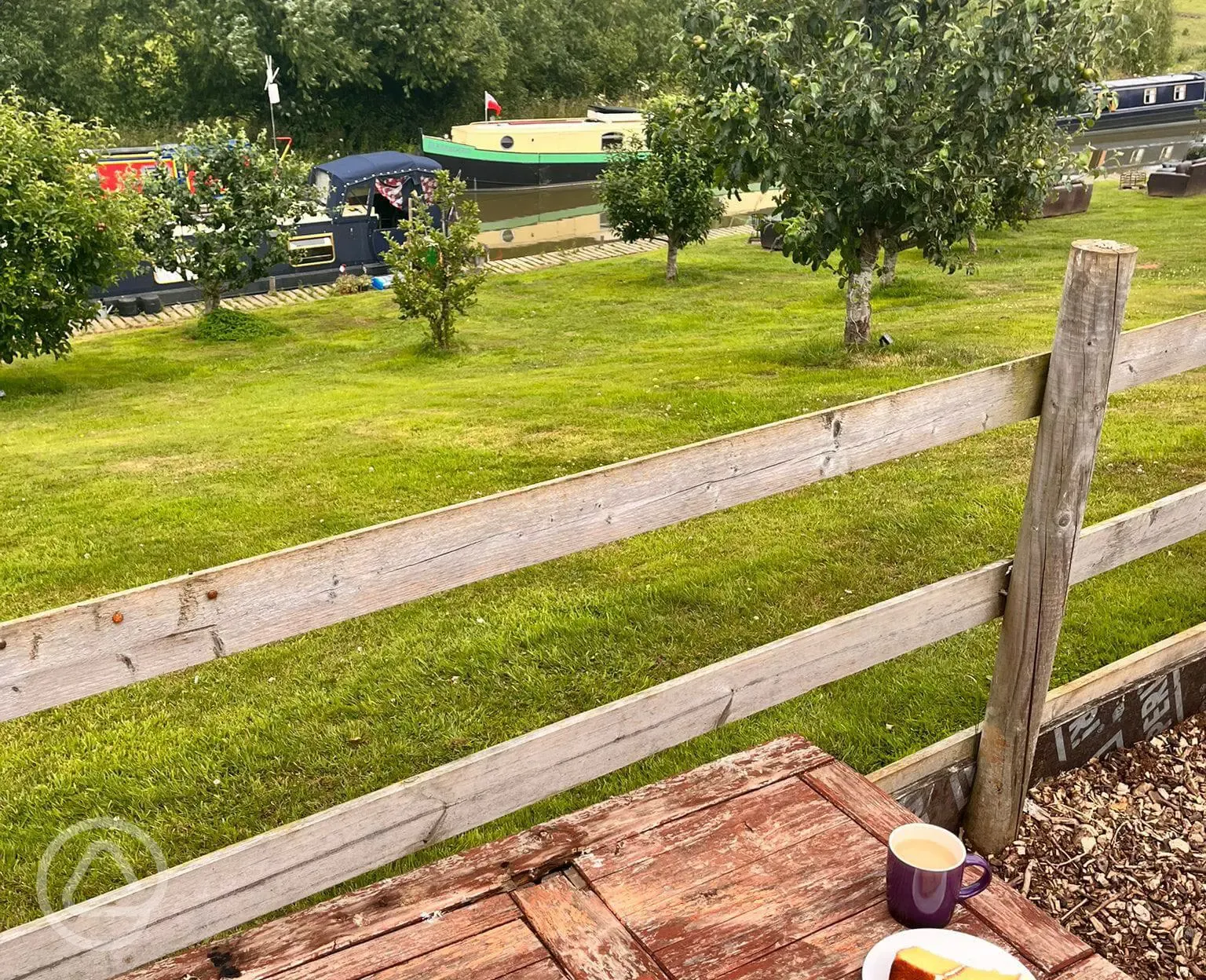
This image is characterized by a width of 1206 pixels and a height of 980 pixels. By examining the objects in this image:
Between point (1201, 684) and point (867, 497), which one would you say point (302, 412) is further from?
point (1201, 684)

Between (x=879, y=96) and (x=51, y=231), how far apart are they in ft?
38.1

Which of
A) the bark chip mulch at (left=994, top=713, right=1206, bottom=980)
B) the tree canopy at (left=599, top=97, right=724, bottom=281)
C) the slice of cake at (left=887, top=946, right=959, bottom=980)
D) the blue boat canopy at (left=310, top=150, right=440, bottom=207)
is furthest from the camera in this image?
the blue boat canopy at (left=310, top=150, right=440, bottom=207)

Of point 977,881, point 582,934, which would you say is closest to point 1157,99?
point 977,881

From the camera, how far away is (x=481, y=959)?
1728 mm

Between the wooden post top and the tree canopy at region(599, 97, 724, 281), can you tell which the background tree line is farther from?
the wooden post top

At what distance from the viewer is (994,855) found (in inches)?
122

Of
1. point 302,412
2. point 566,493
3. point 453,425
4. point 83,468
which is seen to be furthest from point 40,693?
point 302,412

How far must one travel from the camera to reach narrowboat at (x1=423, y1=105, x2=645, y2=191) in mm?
35375

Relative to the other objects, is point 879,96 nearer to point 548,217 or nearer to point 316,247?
point 316,247

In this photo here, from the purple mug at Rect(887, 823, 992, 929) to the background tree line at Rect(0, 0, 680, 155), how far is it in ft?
127

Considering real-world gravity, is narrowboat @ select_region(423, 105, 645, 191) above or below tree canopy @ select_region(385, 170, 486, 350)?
above

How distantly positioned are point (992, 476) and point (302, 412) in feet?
24.4

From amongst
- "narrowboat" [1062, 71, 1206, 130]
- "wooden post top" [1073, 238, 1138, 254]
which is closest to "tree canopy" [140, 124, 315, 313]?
"wooden post top" [1073, 238, 1138, 254]

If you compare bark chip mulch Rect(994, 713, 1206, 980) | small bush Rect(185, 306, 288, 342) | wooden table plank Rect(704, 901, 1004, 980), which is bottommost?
small bush Rect(185, 306, 288, 342)
